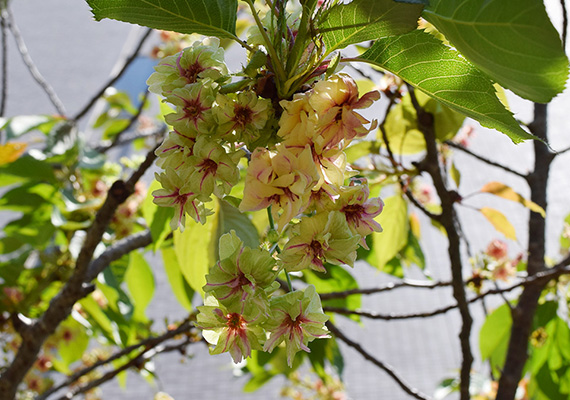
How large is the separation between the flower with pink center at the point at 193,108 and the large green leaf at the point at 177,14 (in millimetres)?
29

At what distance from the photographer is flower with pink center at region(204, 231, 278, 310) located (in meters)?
0.20

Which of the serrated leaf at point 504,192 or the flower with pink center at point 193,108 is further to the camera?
the serrated leaf at point 504,192

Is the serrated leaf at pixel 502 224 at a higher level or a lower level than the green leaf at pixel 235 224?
lower

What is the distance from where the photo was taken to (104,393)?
→ 1343mm

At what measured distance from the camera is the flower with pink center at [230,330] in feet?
0.69

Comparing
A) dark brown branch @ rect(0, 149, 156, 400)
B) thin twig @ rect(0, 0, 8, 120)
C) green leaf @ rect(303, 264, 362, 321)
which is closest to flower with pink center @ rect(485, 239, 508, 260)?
green leaf @ rect(303, 264, 362, 321)

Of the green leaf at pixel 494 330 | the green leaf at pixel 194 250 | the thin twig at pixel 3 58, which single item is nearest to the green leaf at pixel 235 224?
the green leaf at pixel 194 250

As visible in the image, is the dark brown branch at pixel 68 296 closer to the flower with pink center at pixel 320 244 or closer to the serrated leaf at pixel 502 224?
the flower with pink center at pixel 320 244

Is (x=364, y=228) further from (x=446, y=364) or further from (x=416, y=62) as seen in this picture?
(x=446, y=364)

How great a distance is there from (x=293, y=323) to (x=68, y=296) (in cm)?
29

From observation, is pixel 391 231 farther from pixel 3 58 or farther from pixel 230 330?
pixel 3 58

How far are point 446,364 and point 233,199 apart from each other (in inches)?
48.9

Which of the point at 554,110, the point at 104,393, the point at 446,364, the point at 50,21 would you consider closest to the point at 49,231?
the point at 104,393

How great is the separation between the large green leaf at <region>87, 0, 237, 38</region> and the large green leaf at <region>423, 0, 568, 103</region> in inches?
3.3
